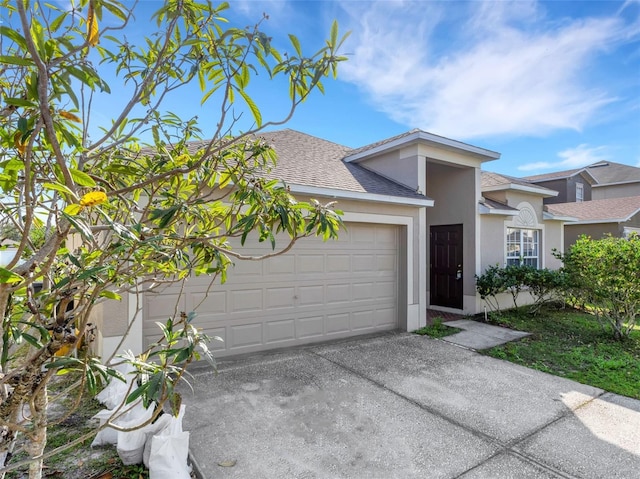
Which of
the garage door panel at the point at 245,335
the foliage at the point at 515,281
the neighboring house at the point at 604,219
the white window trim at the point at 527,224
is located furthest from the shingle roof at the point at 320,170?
the neighboring house at the point at 604,219

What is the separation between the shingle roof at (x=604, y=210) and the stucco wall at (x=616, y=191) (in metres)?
6.89

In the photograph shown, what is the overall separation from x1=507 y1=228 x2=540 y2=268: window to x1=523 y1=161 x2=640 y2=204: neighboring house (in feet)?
39.0

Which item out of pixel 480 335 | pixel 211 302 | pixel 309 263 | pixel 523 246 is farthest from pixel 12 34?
pixel 523 246

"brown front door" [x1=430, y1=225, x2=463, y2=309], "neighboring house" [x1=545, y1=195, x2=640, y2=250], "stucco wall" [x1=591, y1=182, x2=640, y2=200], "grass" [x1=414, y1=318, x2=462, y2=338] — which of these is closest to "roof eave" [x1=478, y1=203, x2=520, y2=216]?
"brown front door" [x1=430, y1=225, x2=463, y2=309]

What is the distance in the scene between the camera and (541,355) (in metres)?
6.13

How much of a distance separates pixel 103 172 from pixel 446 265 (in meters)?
9.50

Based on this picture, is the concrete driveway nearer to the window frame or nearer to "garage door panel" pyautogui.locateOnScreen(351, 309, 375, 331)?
"garage door panel" pyautogui.locateOnScreen(351, 309, 375, 331)

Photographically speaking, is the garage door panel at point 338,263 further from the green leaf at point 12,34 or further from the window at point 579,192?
the window at point 579,192

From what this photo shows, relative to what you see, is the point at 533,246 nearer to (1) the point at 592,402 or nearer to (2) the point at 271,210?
(1) the point at 592,402

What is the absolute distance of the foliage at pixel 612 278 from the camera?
21.8ft

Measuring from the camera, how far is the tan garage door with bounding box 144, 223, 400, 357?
557cm

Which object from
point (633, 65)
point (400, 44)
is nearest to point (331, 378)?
point (400, 44)

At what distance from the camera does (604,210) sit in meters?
16.6

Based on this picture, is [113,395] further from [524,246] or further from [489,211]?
[524,246]
